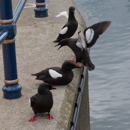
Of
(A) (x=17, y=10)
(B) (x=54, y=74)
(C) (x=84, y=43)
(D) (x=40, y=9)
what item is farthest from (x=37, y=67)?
(D) (x=40, y=9)

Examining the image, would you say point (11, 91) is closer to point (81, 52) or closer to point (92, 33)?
point (81, 52)

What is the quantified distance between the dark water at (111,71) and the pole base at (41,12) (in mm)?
5795

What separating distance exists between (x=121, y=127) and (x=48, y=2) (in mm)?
5624

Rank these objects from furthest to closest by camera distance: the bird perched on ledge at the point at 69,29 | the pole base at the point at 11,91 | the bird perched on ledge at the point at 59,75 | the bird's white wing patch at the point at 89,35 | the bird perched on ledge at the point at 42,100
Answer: the bird perched on ledge at the point at 69,29 → the bird's white wing patch at the point at 89,35 → the bird perched on ledge at the point at 59,75 → the pole base at the point at 11,91 → the bird perched on ledge at the point at 42,100

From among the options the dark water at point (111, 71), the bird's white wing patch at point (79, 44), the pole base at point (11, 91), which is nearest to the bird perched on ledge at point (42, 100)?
the pole base at point (11, 91)

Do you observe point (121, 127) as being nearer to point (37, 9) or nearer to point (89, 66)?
point (37, 9)

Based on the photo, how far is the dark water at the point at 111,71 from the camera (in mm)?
11867

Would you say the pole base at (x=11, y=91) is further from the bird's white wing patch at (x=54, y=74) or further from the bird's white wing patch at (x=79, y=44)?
the bird's white wing patch at (x=79, y=44)

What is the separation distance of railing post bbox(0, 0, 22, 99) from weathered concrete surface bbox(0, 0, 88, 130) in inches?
4.7

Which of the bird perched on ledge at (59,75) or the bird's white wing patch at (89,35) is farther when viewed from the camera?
the bird's white wing patch at (89,35)

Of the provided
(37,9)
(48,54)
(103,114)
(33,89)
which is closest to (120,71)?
(103,114)

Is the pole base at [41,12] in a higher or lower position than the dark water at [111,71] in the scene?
higher

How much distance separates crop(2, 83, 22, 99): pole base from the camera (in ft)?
11.6

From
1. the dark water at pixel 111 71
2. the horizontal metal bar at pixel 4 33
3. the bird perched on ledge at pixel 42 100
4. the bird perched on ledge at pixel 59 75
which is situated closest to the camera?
the horizontal metal bar at pixel 4 33
